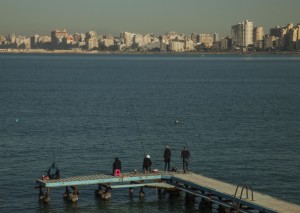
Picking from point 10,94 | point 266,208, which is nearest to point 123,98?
point 10,94

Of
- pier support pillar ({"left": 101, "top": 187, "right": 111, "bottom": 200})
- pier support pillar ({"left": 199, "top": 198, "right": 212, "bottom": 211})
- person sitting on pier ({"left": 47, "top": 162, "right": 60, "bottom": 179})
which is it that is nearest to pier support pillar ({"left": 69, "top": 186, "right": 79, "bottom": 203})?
person sitting on pier ({"left": 47, "top": 162, "right": 60, "bottom": 179})

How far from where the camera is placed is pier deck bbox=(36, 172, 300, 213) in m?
22.3

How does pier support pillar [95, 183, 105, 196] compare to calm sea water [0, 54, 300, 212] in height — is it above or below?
above

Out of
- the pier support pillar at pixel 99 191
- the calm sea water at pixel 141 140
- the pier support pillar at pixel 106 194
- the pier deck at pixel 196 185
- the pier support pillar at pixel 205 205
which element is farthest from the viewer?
the calm sea water at pixel 141 140

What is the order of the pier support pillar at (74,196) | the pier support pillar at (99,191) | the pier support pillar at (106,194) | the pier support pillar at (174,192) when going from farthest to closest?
the pier support pillar at (174,192), the pier support pillar at (99,191), the pier support pillar at (106,194), the pier support pillar at (74,196)

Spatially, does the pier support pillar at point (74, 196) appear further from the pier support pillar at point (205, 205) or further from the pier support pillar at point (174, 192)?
the pier support pillar at point (205, 205)

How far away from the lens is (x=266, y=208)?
71.3ft

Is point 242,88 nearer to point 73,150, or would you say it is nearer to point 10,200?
point 73,150

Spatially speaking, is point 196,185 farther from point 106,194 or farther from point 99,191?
point 99,191

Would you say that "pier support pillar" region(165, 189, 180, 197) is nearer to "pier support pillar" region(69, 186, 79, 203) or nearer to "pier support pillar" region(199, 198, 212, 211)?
"pier support pillar" region(199, 198, 212, 211)

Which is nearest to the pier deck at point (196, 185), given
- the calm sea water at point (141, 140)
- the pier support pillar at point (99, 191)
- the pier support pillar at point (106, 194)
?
the pier support pillar at point (106, 194)

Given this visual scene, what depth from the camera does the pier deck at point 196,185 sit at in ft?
73.2

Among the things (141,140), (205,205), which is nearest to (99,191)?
(205,205)

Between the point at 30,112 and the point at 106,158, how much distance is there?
916 inches
